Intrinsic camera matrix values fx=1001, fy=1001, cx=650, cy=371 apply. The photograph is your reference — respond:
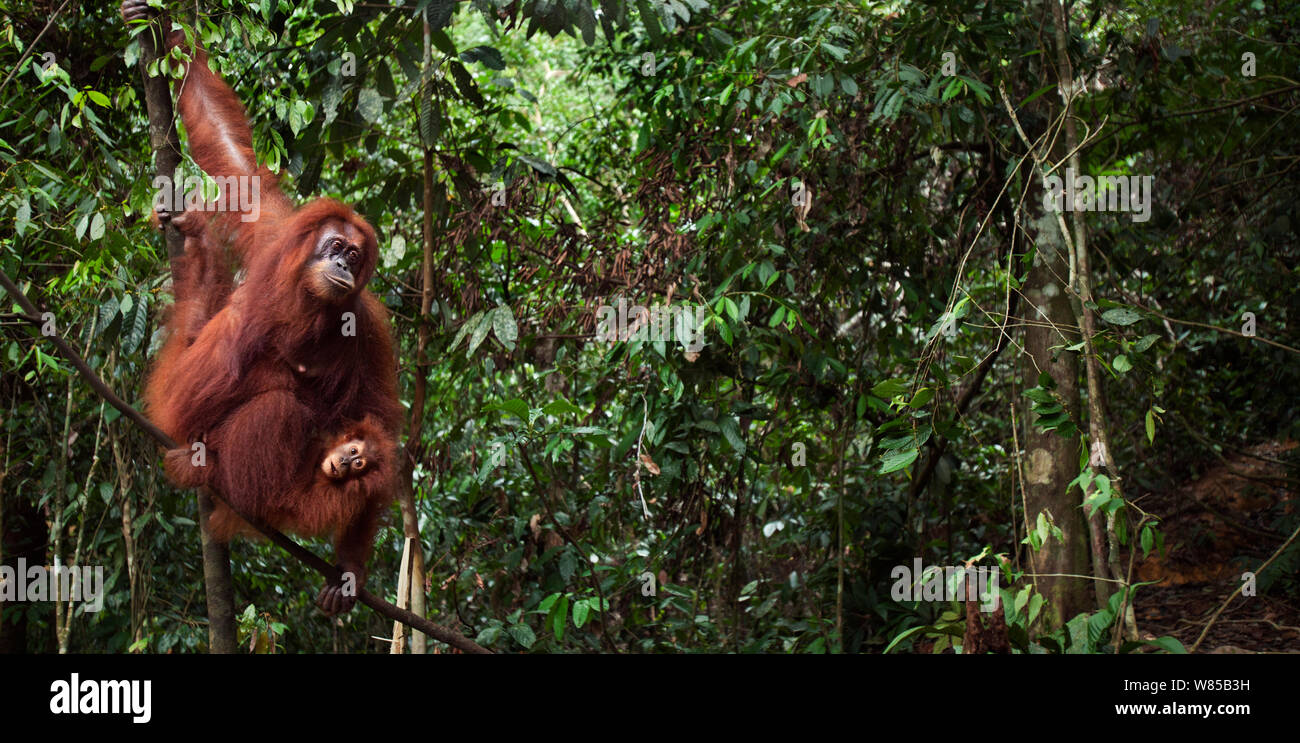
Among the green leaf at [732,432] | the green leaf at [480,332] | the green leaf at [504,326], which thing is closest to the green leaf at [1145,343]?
the green leaf at [732,432]

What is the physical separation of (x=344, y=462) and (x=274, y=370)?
351 millimetres

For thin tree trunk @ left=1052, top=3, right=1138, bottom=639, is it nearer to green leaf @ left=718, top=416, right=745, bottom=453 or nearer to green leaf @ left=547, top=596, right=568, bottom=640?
green leaf @ left=718, top=416, right=745, bottom=453

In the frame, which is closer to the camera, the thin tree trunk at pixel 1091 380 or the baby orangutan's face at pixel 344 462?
the baby orangutan's face at pixel 344 462

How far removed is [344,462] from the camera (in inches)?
112

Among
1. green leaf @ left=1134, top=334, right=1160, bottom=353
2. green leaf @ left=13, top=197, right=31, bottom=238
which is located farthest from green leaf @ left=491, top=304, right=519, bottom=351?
A: green leaf @ left=1134, top=334, right=1160, bottom=353

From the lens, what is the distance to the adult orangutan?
2.80 meters

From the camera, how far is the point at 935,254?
473 cm

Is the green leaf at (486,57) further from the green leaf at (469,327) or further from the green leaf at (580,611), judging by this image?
the green leaf at (580,611)

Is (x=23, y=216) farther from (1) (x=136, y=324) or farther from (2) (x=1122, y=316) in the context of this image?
(2) (x=1122, y=316)

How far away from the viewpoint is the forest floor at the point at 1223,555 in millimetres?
4520

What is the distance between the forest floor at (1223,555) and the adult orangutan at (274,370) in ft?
11.8

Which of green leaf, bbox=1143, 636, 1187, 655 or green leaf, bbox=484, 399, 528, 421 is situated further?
green leaf, bbox=484, 399, 528, 421

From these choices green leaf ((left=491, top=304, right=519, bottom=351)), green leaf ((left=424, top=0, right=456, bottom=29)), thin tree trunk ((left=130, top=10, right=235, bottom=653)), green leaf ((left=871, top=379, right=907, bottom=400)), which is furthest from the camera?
green leaf ((left=491, top=304, right=519, bottom=351))
